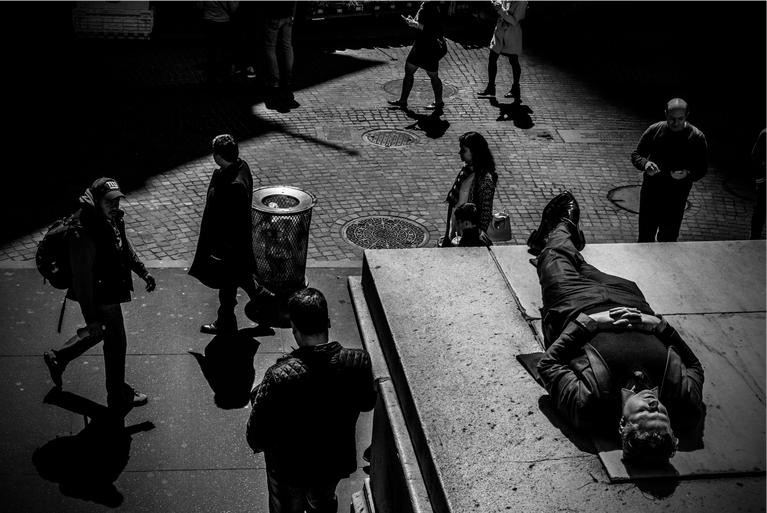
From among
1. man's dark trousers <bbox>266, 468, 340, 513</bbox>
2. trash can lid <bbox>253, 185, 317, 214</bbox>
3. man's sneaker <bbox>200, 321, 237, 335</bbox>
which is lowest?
man's sneaker <bbox>200, 321, 237, 335</bbox>

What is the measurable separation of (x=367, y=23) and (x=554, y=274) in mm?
11697

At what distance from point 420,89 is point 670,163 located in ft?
21.6

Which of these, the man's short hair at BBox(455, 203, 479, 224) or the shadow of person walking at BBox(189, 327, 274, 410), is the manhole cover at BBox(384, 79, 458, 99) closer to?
the man's short hair at BBox(455, 203, 479, 224)

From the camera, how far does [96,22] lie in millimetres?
15047

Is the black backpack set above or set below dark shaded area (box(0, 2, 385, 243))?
above

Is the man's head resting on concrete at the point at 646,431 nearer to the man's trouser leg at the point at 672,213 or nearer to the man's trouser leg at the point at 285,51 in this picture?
the man's trouser leg at the point at 672,213

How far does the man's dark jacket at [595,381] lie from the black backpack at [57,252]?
3385mm

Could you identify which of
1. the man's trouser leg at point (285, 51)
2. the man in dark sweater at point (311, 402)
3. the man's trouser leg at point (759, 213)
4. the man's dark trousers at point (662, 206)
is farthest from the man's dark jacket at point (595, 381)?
the man's trouser leg at point (285, 51)

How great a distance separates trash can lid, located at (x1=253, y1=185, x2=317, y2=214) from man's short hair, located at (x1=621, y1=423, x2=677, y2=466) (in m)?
4.11

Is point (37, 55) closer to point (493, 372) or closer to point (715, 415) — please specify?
point (493, 372)

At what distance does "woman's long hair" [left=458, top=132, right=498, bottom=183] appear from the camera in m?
7.72

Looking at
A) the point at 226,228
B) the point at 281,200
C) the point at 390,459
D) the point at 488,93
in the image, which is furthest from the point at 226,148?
the point at 488,93

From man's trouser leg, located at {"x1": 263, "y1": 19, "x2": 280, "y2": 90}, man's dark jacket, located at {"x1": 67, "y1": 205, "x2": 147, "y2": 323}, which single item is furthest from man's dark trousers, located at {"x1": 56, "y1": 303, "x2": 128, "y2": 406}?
man's trouser leg, located at {"x1": 263, "y1": 19, "x2": 280, "y2": 90}

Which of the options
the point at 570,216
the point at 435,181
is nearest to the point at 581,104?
the point at 435,181
